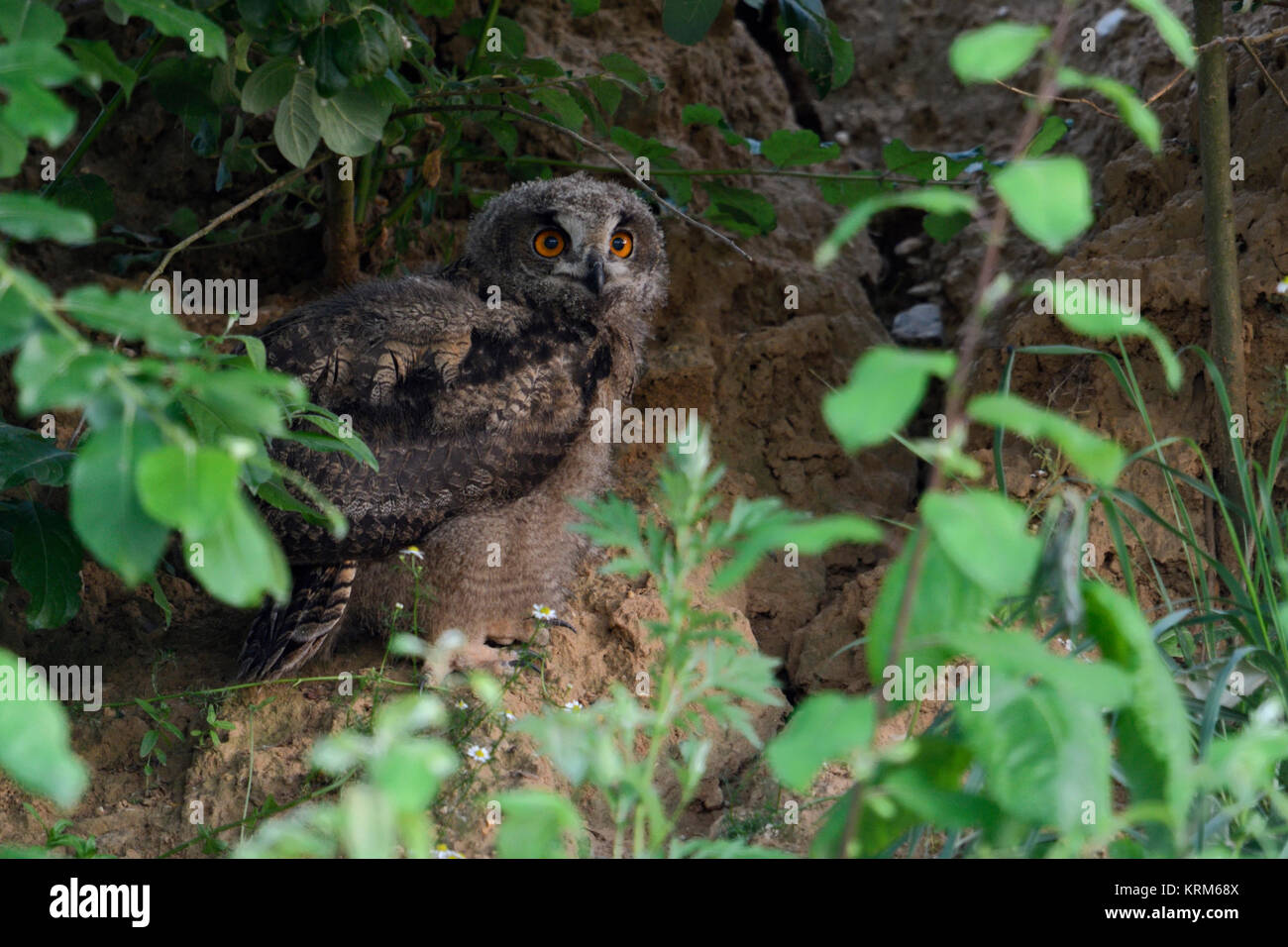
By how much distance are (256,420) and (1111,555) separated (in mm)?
3607

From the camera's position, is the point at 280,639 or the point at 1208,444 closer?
the point at 280,639

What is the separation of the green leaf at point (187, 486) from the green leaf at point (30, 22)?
98 cm

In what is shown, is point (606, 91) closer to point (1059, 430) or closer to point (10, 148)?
point (10, 148)

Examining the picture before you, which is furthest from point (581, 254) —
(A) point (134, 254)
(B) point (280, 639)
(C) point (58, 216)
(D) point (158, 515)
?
(D) point (158, 515)

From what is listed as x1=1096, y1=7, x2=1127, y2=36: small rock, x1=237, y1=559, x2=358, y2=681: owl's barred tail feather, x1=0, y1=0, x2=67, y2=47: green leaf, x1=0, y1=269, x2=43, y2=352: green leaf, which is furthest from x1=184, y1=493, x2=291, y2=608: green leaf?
x1=1096, y1=7, x2=1127, y2=36: small rock

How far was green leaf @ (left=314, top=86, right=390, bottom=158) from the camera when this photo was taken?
3523 millimetres

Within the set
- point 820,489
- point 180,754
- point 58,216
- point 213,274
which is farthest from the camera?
point 213,274

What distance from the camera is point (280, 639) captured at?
399 centimetres

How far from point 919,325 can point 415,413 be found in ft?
9.48

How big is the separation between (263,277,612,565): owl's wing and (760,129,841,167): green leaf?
1223 millimetres

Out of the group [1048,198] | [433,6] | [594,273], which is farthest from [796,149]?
[1048,198]

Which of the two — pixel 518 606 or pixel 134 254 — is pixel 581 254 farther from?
pixel 134 254

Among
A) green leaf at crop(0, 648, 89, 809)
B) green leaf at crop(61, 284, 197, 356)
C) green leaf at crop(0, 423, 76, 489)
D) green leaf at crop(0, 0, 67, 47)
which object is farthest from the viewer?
green leaf at crop(0, 423, 76, 489)

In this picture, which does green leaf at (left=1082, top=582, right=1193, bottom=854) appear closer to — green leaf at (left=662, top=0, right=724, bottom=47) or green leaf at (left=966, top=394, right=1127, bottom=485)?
green leaf at (left=966, top=394, right=1127, bottom=485)
